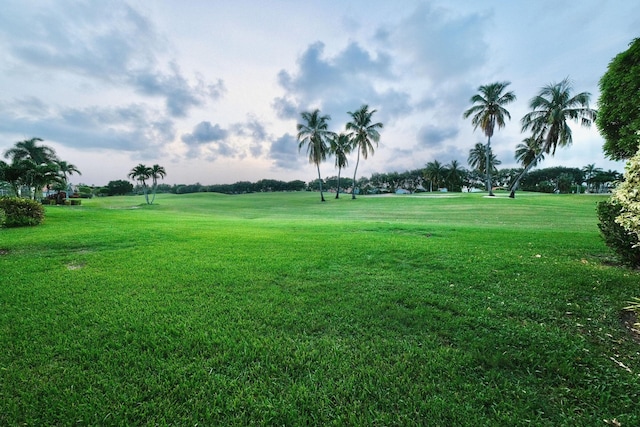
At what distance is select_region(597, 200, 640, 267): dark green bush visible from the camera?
541 centimetres

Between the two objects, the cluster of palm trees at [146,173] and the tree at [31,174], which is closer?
the tree at [31,174]

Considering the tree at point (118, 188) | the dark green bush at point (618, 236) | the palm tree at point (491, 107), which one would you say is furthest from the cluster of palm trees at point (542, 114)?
the tree at point (118, 188)

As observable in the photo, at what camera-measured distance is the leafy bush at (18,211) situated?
451 inches

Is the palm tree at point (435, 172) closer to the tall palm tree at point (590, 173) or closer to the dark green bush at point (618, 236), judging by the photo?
the tall palm tree at point (590, 173)

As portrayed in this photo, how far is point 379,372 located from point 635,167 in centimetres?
500

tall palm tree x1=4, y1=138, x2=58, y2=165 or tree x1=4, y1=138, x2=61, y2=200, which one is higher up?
tall palm tree x1=4, y1=138, x2=58, y2=165

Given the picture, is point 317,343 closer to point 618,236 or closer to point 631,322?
point 631,322

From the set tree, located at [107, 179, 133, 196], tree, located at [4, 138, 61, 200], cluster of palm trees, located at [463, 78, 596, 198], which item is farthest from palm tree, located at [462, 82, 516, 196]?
tree, located at [107, 179, 133, 196]

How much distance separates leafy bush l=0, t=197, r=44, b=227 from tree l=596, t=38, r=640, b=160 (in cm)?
2052

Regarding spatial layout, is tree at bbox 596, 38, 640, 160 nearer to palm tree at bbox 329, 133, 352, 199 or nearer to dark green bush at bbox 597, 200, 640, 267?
dark green bush at bbox 597, 200, 640, 267

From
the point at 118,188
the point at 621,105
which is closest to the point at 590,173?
the point at 621,105

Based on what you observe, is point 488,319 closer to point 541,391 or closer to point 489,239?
point 541,391

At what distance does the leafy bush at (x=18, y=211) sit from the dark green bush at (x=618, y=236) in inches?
795

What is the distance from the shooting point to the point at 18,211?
11594 millimetres
